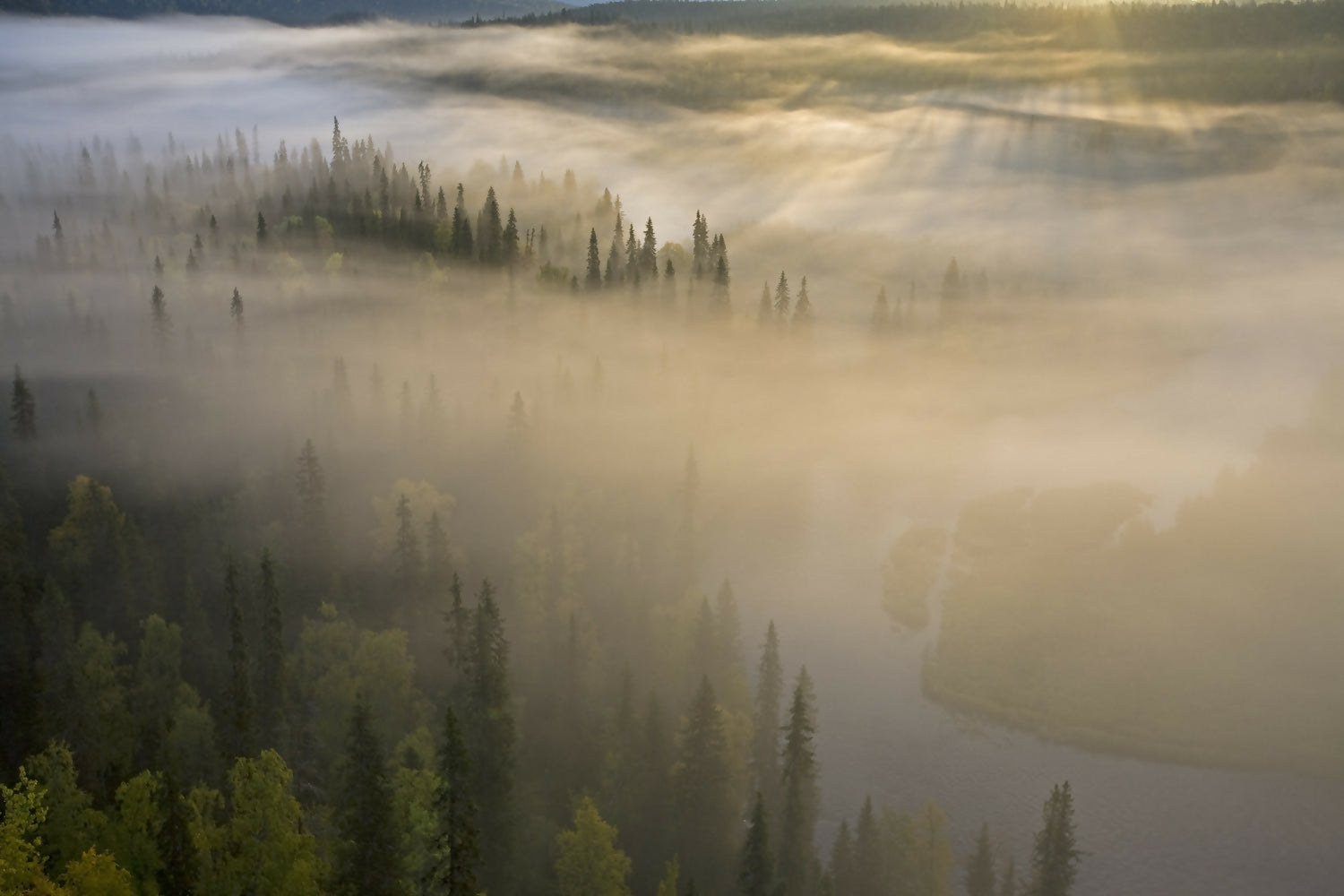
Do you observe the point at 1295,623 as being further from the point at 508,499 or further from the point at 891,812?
the point at 508,499

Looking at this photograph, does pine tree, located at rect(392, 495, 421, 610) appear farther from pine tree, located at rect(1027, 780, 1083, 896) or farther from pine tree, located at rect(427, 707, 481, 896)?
pine tree, located at rect(1027, 780, 1083, 896)

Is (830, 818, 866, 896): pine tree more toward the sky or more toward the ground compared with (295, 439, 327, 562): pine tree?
more toward the ground

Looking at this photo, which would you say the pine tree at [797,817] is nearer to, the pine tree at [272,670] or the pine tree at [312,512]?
the pine tree at [272,670]

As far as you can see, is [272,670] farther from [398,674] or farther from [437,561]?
[437,561]

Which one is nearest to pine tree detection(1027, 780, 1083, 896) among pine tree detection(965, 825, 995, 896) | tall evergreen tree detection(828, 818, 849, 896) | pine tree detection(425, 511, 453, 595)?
pine tree detection(965, 825, 995, 896)

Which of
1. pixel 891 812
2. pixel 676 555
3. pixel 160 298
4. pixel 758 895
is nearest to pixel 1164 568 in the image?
pixel 676 555

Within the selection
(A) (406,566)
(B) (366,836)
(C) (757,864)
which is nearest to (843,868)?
(C) (757,864)
